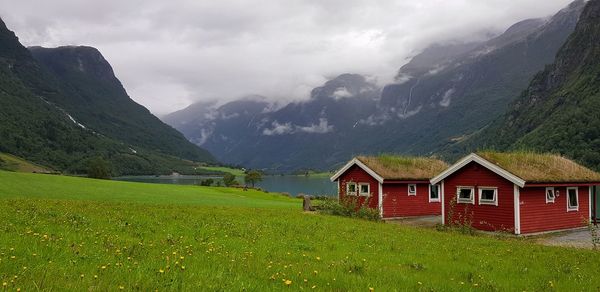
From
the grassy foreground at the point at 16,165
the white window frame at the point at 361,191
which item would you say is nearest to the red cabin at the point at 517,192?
the white window frame at the point at 361,191


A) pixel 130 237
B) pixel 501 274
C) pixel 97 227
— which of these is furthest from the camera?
pixel 97 227

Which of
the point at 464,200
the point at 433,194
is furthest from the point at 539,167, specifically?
the point at 433,194

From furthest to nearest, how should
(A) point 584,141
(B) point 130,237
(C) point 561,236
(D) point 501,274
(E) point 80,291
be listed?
1. (A) point 584,141
2. (C) point 561,236
3. (B) point 130,237
4. (D) point 501,274
5. (E) point 80,291

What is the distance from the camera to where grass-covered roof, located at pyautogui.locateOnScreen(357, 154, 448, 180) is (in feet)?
128

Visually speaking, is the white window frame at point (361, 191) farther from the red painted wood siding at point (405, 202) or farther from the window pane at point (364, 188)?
the red painted wood siding at point (405, 202)

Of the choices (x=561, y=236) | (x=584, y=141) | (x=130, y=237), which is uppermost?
(x=584, y=141)

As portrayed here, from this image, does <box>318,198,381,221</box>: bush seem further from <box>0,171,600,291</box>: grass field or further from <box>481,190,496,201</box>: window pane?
<box>0,171,600,291</box>: grass field

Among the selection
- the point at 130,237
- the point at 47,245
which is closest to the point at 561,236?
the point at 130,237

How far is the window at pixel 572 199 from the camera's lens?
3233cm

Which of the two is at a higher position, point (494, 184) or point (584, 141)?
point (584, 141)

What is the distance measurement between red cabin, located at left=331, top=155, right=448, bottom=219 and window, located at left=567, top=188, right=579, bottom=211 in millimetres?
11140

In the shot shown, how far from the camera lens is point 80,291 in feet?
20.8

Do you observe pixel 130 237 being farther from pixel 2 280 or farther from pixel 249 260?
pixel 2 280

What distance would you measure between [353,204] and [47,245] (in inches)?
1048
